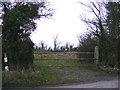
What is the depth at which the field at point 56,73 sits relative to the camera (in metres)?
6.30

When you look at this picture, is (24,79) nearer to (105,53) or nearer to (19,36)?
(19,36)

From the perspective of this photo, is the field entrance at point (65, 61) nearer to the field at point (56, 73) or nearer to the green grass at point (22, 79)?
the field at point (56, 73)

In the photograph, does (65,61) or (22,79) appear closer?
(22,79)

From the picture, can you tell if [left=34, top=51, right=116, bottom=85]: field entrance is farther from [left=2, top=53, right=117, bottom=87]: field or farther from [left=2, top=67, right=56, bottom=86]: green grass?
[left=2, top=67, right=56, bottom=86]: green grass

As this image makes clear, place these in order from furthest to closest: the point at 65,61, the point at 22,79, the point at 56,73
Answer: the point at 65,61
the point at 56,73
the point at 22,79

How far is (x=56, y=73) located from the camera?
826 centimetres


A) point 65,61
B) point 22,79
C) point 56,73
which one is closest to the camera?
point 22,79

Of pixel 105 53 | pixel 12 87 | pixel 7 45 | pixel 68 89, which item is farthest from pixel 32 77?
pixel 105 53

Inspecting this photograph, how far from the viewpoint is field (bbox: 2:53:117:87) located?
6.30m

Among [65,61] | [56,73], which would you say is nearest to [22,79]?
[56,73]

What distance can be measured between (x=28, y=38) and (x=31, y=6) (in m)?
4.75

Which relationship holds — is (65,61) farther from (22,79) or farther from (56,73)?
(22,79)

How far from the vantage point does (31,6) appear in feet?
39.2

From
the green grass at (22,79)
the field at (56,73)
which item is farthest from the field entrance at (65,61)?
the green grass at (22,79)
